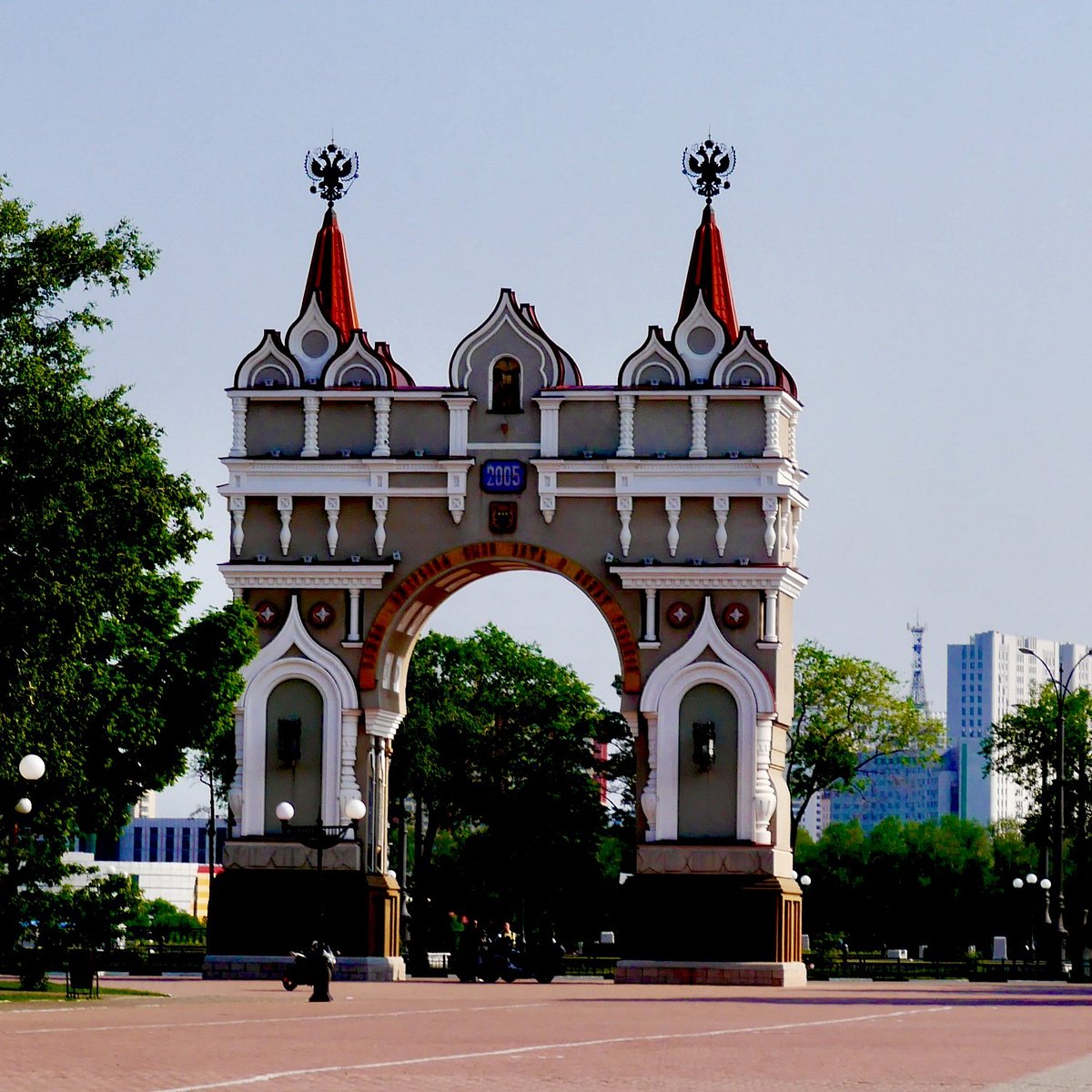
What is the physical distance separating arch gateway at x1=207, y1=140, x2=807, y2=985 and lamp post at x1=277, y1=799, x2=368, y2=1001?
1.76ft

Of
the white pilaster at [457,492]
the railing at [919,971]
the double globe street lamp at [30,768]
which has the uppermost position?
the white pilaster at [457,492]

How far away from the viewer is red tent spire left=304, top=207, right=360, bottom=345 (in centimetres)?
5722

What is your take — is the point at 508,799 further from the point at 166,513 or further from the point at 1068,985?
the point at 166,513

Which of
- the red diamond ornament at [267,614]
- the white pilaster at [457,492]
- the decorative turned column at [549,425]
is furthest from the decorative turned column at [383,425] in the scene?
the red diamond ornament at [267,614]

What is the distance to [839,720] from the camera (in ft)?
274

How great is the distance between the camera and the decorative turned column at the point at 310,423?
179ft

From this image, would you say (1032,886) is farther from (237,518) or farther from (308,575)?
(237,518)

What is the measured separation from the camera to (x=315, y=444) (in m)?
54.6

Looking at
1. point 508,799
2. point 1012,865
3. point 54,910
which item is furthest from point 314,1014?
point 1012,865

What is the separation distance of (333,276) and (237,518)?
6808 millimetres

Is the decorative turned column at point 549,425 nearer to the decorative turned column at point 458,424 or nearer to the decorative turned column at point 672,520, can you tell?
the decorative turned column at point 458,424

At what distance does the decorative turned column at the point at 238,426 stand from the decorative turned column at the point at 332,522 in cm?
228

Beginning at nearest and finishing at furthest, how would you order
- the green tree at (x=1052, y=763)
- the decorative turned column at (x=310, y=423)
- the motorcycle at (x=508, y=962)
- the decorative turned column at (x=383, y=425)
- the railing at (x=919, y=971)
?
the motorcycle at (x=508, y=962) → the decorative turned column at (x=383, y=425) → the decorative turned column at (x=310, y=423) → the railing at (x=919, y=971) → the green tree at (x=1052, y=763)

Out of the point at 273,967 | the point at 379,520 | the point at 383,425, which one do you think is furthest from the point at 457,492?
the point at 273,967
